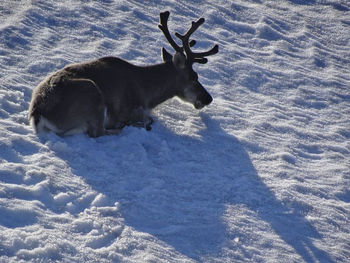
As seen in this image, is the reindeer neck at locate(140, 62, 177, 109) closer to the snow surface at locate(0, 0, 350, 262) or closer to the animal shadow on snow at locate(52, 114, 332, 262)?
the snow surface at locate(0, 0, 350, 262)

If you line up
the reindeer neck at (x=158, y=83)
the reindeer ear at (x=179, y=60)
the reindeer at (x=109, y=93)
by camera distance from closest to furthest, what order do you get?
the reindeer at (x=109, y=93) < the reindeer neck at (x=158, y=83) < the reindeer ear at (x=179, y=60)

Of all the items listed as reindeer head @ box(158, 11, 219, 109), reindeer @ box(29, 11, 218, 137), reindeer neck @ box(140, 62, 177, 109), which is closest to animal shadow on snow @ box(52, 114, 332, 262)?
reindeer @ box(29, 11, 218, 137)

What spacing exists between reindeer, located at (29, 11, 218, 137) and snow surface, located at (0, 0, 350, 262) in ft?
0.67

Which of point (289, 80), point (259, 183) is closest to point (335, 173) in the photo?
point (259, 183)

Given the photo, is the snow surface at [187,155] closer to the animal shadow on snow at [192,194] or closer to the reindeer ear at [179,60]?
the animal shadow on snow at [192,194]

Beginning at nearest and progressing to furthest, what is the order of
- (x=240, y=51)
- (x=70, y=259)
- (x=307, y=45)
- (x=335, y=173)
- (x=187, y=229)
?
1. (x=70, y=259)
2. (x=187, y=229)
3. (x=335, y=173)
4. (x=240, y=51)
5. (x=307, y=45)

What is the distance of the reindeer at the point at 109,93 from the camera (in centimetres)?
688

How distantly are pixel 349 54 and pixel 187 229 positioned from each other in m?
6.90

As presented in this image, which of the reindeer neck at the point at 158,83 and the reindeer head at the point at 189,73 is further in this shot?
the reindeer head at the point at 189,73

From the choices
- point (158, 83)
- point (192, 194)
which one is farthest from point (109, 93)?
point (192, 194)

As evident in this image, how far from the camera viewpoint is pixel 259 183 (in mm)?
6922

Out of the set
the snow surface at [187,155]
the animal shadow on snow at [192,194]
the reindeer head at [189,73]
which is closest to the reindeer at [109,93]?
the reindeer head at [189,73]

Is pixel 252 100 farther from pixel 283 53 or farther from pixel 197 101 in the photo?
pixel 283 53

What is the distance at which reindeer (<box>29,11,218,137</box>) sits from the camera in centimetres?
688
